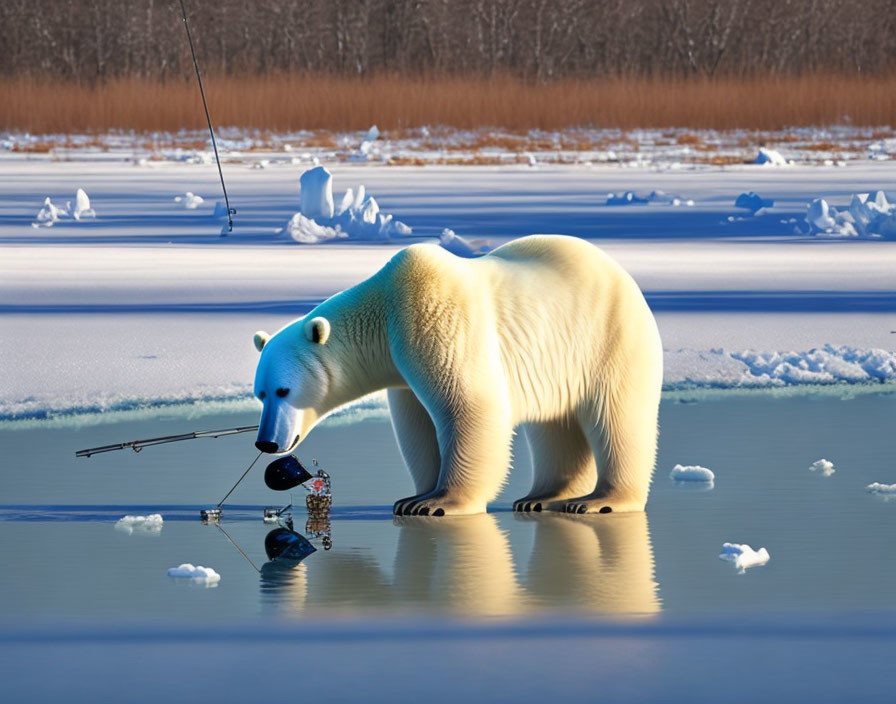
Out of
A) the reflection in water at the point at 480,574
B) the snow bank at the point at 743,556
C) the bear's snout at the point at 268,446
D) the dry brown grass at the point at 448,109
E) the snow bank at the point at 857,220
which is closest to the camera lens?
the reflection in water at the point at 480,574

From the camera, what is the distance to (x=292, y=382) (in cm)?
482

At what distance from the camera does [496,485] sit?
15.9 feet

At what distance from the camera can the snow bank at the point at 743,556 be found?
13.9 ft

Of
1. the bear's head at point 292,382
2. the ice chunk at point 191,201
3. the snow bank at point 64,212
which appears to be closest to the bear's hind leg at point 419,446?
the bear's head at point 292,382

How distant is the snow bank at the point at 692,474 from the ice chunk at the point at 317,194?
29.5ft

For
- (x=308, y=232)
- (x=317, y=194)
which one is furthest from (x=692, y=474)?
(x=317, y=194)

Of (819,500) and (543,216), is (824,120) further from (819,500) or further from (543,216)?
(819,500)

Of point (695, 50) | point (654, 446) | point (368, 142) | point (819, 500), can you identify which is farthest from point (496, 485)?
point (695, 50)

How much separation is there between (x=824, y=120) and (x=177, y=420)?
858 inches

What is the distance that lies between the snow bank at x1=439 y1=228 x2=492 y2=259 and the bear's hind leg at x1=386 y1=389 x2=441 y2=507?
21.8ft

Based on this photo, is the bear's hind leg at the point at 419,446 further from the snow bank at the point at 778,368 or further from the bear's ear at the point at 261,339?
the snow bank at the point at 778,368

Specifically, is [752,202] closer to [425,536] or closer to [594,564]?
[425,536]

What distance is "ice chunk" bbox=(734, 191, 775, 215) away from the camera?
15.6 m

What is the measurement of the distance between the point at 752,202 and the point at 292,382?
11281 millimetres
